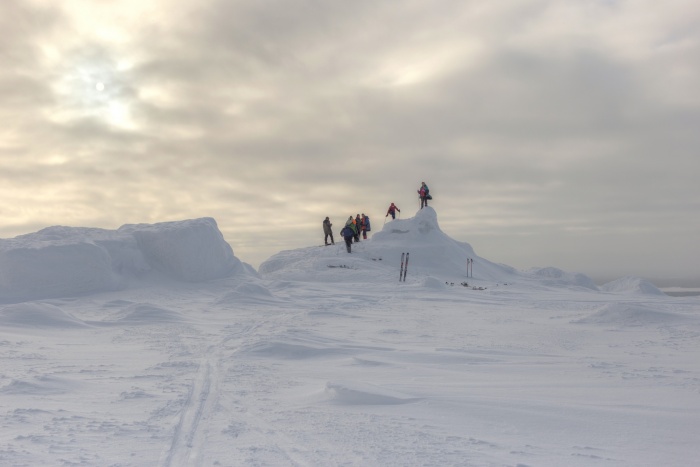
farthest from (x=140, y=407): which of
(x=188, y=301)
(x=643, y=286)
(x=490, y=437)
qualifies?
(x=643, y=286)

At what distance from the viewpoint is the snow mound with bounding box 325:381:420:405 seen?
6.28 metres

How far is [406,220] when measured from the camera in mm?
33031

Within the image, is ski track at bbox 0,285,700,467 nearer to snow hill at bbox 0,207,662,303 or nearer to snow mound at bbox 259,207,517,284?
snow hill at bbox 0,207,662,303

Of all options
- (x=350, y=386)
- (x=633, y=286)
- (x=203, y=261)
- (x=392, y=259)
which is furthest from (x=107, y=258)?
(x=633, y=286)

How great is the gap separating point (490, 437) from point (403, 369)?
3.20 meters

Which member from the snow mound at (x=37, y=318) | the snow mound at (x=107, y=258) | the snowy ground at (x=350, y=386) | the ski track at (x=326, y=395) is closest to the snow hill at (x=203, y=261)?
the snow mound at (x=107, y=258)

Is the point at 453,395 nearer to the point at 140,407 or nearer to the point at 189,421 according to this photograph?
the point at 189,421

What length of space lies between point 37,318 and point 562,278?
986 inches

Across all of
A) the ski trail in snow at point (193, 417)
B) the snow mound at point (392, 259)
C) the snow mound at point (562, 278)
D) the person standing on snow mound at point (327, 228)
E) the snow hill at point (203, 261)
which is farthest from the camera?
the person standing on snow mound at point (327, 228)

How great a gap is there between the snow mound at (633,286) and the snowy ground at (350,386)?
9.79 meters

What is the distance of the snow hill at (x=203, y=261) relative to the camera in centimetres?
1958

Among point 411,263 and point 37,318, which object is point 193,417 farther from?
point 411,263

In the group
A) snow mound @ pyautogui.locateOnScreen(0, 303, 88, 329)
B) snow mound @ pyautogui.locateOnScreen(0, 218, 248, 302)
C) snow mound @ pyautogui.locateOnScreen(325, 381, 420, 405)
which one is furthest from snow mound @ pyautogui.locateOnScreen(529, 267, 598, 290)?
snow mound @ pyautogui.locateOnScreen(325, 381, 420, 405)

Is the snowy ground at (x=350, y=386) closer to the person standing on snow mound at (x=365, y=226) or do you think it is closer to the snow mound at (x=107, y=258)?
the snow mound at (x=107, y=258)
